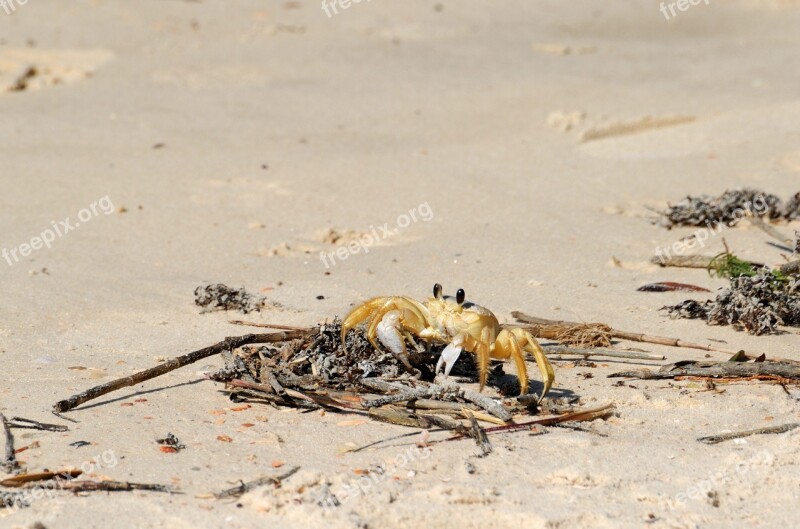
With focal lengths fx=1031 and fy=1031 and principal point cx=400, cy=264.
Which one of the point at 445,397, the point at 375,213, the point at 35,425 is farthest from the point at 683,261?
the point at 35,425

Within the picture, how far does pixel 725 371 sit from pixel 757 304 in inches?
32.7

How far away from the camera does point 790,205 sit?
6.93m

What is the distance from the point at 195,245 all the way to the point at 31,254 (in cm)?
103

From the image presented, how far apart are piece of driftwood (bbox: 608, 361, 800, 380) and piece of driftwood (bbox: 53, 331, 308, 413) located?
155 cm

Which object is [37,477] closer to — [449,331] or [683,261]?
[449,331]

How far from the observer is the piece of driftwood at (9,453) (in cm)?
351

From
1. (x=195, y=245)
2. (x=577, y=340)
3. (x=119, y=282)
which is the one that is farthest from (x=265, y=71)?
(x=577, y=340)

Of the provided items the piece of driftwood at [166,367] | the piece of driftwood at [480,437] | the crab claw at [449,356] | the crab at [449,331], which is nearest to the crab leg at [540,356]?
the crab at [449,331]

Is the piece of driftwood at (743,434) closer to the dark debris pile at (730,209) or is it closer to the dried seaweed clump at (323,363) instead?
the dried seaweed clump at (323,363)

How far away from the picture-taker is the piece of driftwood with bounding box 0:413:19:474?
3.51 meters

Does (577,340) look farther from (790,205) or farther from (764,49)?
(764,49)

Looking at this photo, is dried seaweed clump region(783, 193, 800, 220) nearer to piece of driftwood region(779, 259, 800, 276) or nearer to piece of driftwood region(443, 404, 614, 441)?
piece of driftwood region(779, 259, 800, 276)

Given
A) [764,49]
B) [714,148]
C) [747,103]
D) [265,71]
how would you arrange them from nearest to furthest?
[714,148] < [747,103] < [265,71] < [764,49]

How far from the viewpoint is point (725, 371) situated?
443 centimetres
